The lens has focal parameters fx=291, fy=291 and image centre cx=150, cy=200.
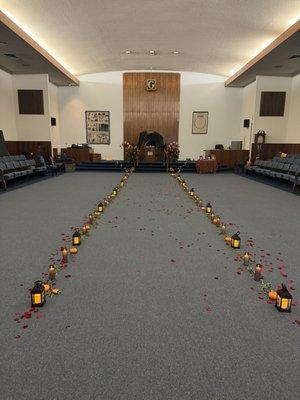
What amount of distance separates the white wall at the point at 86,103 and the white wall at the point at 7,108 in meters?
2.92

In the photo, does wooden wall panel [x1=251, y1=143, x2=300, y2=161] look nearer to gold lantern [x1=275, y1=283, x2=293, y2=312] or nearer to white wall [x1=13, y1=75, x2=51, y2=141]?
white wall [x1=13, y1=75, x2=51, y2=141]

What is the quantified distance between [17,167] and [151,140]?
7.41m

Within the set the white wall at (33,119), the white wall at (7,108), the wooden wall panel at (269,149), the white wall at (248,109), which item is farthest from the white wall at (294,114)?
the white wall at (7,108)

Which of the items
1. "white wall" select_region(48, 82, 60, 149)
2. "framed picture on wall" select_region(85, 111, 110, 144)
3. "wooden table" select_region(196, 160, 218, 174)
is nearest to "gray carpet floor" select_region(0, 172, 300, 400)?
"wooden table" select_region(196, 160, 218, 174)

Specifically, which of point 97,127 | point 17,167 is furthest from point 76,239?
point 97,127

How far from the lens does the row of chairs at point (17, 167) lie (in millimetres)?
8078

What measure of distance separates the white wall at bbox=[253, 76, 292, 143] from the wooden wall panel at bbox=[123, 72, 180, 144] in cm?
406

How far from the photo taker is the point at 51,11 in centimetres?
787

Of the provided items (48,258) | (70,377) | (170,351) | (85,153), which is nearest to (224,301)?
(170,351)

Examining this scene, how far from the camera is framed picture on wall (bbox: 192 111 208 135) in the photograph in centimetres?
1514

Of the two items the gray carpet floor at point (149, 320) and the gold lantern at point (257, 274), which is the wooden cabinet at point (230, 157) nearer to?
the gray carpet floor at point (149, 320)

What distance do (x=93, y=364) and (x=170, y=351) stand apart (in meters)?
0.47

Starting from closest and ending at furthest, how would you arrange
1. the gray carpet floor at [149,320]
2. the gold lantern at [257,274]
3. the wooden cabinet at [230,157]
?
the gray carpet floor at [149,320] → the gold lantern at [257,274] → the wooden cabinet at [230,157]

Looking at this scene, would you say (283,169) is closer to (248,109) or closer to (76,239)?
(248,109)
